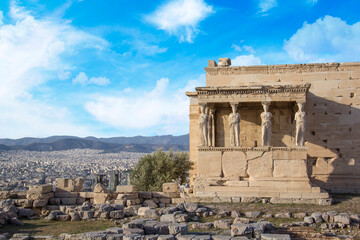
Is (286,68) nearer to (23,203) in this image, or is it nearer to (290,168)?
(290,168)

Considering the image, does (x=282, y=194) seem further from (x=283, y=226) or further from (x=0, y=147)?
(x=0, y=147)

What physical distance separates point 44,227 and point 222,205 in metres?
5.85

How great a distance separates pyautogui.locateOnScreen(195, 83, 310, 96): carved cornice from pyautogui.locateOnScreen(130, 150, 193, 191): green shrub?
4.72m

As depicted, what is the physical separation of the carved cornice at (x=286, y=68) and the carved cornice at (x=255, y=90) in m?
2.65

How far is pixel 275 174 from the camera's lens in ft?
52.6

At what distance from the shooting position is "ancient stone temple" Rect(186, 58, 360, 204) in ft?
52.1

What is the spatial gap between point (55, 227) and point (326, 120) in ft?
41.3

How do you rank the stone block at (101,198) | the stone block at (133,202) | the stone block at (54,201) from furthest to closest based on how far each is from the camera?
1. the stone block at (54,201)
2. the stone block at (101,198)
3. the stone block at (133,202)

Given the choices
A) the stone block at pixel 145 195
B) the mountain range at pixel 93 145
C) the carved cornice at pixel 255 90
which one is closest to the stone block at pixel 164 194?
the stone block at pixel 145 195

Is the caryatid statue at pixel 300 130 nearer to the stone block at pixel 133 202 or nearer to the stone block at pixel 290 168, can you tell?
the stone block at pixel 290 168

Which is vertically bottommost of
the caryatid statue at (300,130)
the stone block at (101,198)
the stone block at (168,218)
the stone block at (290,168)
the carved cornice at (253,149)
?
the stone block at (168,218)

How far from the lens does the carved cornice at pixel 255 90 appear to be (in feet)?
54.2

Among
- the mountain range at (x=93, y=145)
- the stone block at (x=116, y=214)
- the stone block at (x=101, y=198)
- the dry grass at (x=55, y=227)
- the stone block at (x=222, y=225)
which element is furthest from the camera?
the mountain range at (x=93, y=145)

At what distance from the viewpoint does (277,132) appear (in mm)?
18297
